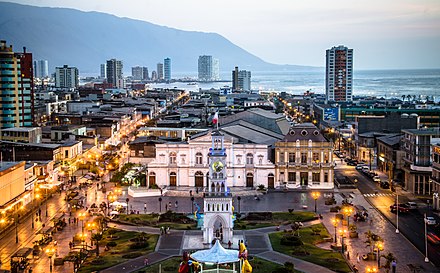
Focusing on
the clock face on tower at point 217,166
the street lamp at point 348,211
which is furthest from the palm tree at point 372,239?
the clock face on tower at point 217,166

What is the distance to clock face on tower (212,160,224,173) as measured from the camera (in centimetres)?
4312

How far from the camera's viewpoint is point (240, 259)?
3491cm

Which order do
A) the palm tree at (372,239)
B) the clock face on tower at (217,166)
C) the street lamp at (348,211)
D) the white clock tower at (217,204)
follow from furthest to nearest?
the street lamp at (348,211) < the clock face on tower at (217,166) < the white clock tower at (217,204) < the palm tree at (372,239)

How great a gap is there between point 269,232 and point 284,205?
35.9ft

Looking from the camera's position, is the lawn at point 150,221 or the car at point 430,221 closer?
the car at point 430,221

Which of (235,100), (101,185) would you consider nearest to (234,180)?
(101,185)

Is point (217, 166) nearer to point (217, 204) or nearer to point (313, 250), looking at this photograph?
point (217, 204)

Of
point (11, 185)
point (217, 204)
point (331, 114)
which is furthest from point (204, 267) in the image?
point (331, 114)

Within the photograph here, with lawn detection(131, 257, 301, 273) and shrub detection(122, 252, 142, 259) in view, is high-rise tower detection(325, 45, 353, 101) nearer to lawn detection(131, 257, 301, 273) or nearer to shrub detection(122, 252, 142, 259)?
shrub detection(122, 252, 142, 259)

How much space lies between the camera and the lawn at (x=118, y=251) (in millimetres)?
38469

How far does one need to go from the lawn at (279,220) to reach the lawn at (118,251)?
7.06 m

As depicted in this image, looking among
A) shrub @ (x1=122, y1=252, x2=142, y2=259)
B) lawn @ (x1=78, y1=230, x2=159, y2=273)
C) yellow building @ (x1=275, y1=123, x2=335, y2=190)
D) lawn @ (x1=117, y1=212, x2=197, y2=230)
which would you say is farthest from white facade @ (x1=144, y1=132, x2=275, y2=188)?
shrub @ (x1=122, y1=252, x2=142, y2=259)

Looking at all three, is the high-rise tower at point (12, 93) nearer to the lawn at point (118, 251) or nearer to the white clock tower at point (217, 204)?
the lawn at point (118, 251)

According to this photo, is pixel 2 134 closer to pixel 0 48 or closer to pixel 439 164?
pixel 0 48
